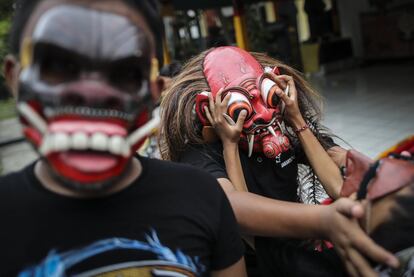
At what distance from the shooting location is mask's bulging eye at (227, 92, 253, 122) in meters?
1.62

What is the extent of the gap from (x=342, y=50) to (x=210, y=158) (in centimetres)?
1167

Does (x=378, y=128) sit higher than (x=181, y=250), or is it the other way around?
(x=181, y=250)

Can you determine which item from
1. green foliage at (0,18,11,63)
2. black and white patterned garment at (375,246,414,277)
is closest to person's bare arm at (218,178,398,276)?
black and white patterned garment at (375,246,414,277)

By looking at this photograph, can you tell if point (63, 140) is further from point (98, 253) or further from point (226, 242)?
point (226, 242)

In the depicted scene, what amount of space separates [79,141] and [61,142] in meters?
0.04

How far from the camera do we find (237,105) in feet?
5.34

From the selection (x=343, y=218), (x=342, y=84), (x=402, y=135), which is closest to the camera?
(x=343, y=218)

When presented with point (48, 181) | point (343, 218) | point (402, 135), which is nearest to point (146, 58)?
point (48, 181)

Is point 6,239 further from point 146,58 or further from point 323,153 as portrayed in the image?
point 323,153

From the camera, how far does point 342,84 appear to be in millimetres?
9922

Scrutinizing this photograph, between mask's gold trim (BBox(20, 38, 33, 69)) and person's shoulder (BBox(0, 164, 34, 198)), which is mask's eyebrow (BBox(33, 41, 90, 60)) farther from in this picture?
person's shoulder (BBox(0, 164, 34, 198))

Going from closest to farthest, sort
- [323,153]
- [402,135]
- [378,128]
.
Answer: [323,153], [402,135], [378,128]

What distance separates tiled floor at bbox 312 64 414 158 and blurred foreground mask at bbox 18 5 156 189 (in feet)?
15.2

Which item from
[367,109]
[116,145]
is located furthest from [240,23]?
[116,145]
